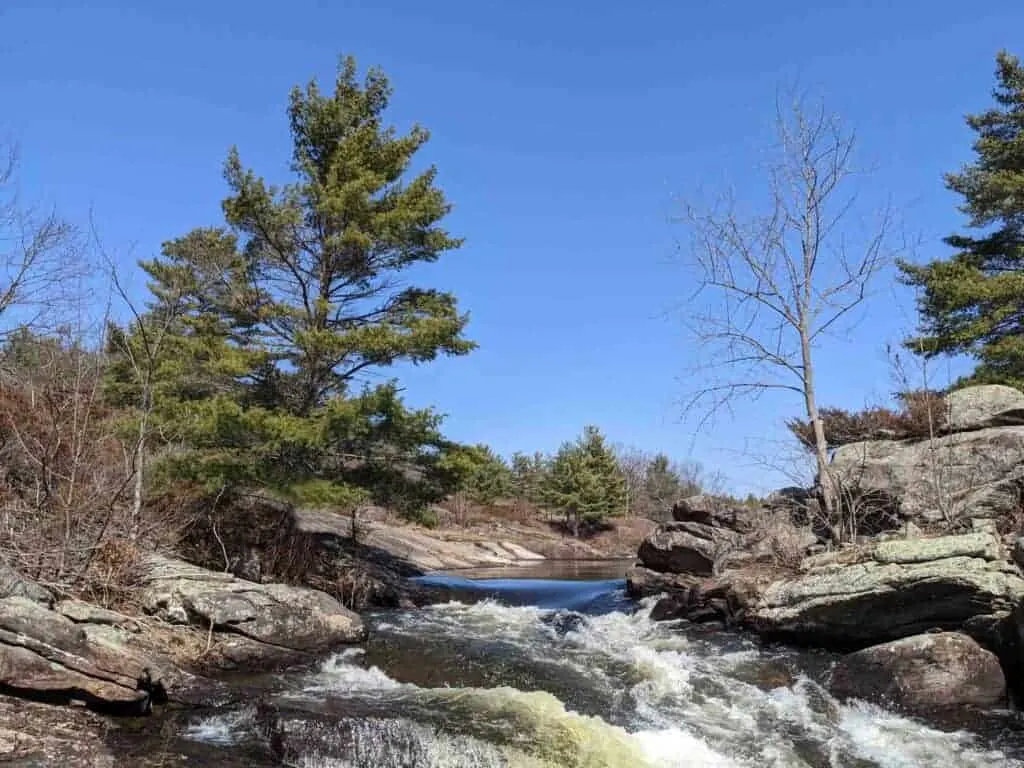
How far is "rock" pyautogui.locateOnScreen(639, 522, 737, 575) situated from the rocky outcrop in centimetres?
331

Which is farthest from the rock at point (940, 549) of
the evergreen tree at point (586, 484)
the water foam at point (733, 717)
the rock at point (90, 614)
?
the evergreen tree at point (586, 484)

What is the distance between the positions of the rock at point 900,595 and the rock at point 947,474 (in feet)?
8.72

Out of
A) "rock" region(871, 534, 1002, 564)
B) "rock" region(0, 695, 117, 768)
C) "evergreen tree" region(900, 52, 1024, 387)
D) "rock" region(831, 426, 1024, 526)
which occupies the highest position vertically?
"evergreen tree" region(900, 52, 1024, 387)

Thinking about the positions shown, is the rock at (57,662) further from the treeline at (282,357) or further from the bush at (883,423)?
the bush at (883,423)

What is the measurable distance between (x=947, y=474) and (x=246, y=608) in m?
12.3

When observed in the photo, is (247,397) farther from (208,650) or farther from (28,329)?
(208,650)

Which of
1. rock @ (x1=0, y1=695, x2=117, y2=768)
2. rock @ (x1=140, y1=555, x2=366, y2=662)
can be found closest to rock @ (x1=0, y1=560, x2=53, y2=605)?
rock @ (x1=0, y1=695, x2=117, y2=768)

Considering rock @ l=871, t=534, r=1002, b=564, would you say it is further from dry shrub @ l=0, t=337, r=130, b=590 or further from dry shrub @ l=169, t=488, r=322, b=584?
dry shrub @ l=169, t=488, r=322, b=584

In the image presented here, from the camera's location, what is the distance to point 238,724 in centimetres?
626

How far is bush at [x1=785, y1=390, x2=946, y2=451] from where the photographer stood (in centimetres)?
1448

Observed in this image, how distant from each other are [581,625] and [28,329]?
1205 centimetres

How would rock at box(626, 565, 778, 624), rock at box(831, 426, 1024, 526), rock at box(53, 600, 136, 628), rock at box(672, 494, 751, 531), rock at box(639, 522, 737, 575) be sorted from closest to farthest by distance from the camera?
1. rock at box(53, 600, 136, 628)
2. rock at box(626, 565, 778, 624)
3. rock at box(831, 426, 1024, 526)
4. rock at box(639, 522, 737, 575)
5. rock at box(672, 494, 751, 531)

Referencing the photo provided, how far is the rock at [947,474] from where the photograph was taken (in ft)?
40.6

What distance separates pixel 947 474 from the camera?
1319 cm
